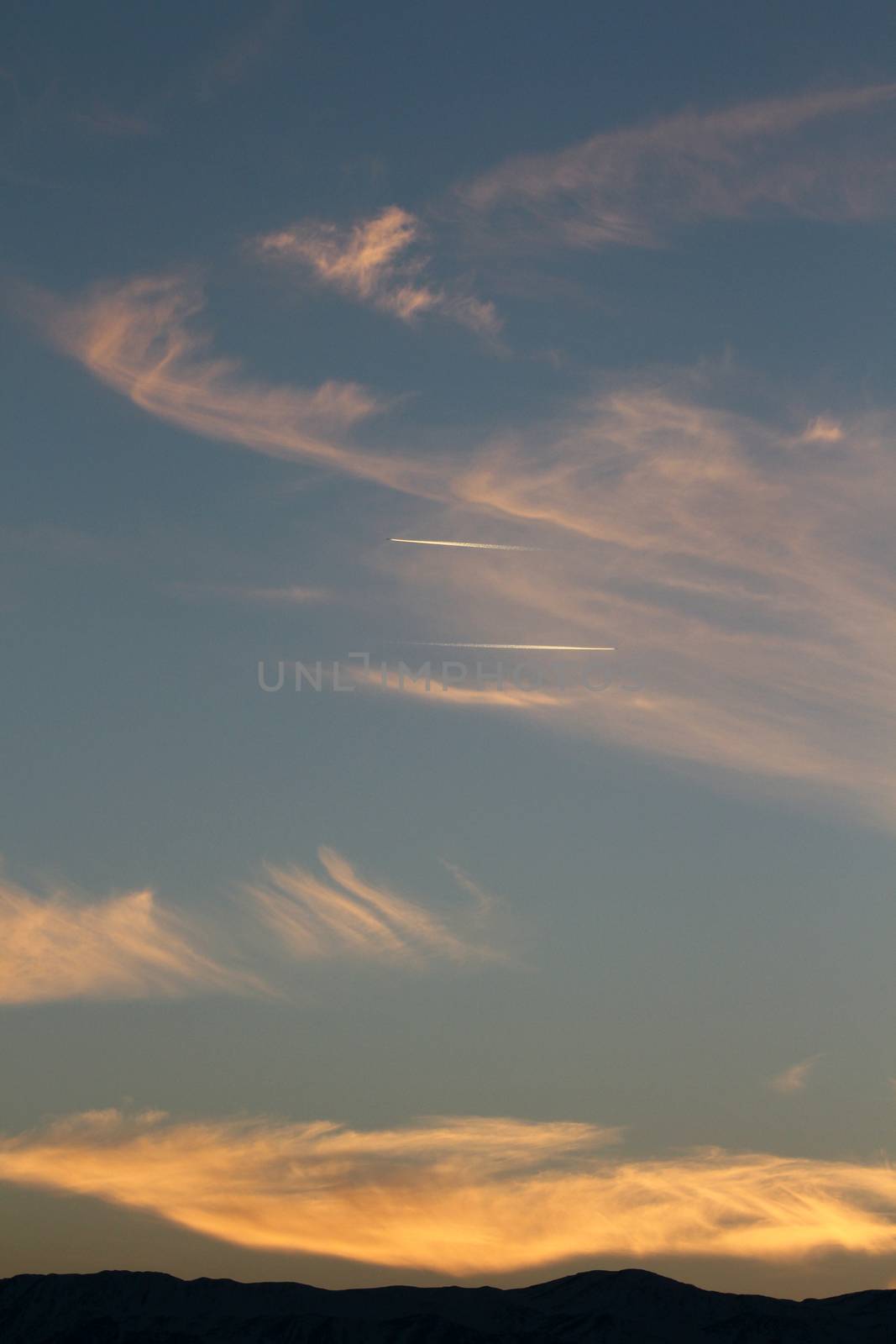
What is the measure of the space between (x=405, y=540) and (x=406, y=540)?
3.7 inches

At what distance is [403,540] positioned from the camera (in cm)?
15638

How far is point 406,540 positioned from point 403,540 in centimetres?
37

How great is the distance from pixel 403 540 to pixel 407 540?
40 cm

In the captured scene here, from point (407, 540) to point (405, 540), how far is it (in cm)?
23

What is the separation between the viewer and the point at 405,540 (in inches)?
6166

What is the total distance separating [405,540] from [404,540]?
155 mm

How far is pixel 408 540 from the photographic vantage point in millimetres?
156625

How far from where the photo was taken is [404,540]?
513 ft

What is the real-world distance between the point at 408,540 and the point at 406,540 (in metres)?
0.19

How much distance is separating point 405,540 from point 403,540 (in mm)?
310

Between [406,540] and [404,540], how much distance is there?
0.22 meters
